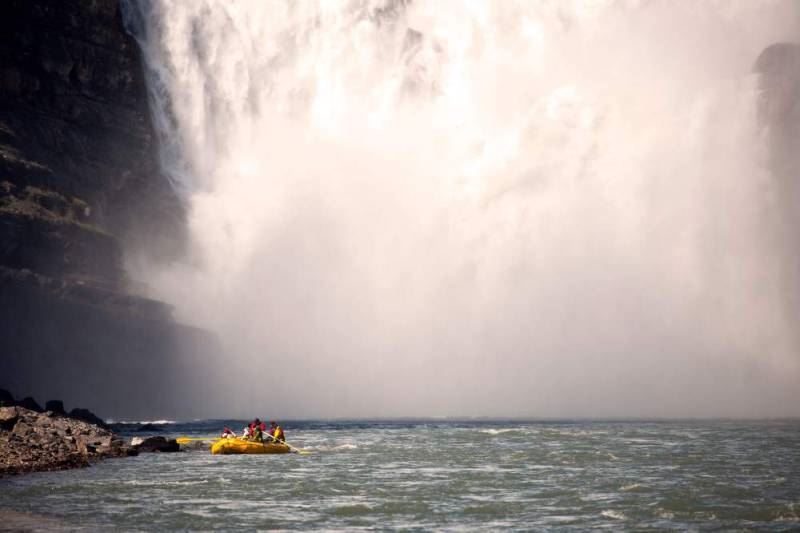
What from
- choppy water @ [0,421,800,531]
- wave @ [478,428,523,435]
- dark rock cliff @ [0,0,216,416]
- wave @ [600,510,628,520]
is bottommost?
wave @ [600,510,628,520]

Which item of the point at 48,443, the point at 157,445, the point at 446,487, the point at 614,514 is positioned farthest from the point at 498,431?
the point at 614,514

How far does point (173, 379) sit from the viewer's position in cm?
11675

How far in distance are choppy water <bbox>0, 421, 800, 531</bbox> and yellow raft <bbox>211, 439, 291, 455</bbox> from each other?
82 centimetres

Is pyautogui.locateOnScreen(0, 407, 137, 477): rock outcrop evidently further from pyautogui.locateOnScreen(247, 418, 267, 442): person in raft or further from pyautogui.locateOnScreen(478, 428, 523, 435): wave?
pyautogui.locateOnScreen(478, 428, 523, 435): wave

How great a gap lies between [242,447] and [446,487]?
2178 cm

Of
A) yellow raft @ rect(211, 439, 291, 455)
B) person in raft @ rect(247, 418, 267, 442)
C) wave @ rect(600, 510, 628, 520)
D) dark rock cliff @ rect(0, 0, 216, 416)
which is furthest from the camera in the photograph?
dark rock cliff @ rect(0, 0, 216, 416)

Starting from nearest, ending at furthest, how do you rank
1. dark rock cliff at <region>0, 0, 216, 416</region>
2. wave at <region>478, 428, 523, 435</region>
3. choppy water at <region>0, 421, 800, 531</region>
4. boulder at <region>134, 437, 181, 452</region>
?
choppy water at <region>0, 421, 800, 531</region>, boulder at <region>134, 437, 181, 452</region>, wave at <region>478, 428, 523, 435</region>, dark rock cliff at <region>0, 0, 216, 416</region>

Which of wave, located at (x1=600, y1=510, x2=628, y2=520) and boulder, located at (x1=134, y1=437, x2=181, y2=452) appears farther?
boulder, located at (x1=134, y1=437, x2=181, y2=452)

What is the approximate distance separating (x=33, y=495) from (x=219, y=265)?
321 ft

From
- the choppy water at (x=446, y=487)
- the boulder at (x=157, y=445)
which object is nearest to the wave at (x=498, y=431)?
the choppy water at (x=446, y=487)

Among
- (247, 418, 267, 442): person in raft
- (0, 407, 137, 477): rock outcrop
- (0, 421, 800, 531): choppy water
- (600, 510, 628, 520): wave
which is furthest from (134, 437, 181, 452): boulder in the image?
(600, 510, 628, 520): wave

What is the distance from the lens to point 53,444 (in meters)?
55.9

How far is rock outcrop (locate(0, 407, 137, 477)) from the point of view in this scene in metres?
49.9

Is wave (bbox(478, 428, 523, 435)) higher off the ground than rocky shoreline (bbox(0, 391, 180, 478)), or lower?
higher
